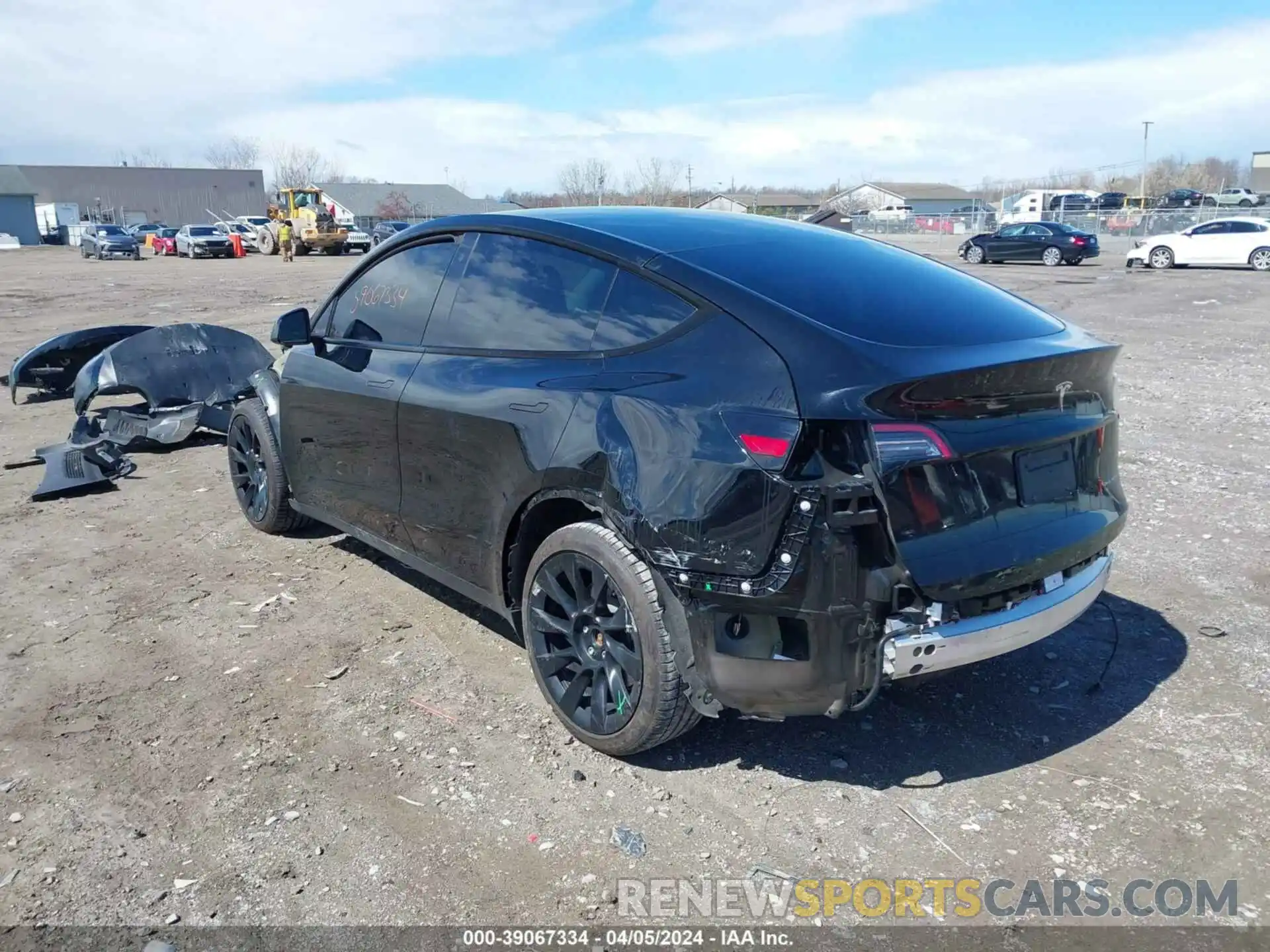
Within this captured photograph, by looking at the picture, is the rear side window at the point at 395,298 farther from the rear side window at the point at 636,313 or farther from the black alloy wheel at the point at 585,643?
the black alloy wheel at the point at 585,643

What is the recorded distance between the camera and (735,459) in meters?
2.80

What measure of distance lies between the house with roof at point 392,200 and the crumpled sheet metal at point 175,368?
8086 centimetres

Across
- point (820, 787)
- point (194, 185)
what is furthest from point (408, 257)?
point (194, 185)

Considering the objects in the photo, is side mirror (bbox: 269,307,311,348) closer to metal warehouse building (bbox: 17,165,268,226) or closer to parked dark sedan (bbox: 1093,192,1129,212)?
parked dark sedan (bbox: 1093,192,1129,212)

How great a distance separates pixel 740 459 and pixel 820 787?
1207mm

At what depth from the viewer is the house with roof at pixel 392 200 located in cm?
9050

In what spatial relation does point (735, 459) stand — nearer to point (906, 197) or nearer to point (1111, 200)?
point (1111, 200)

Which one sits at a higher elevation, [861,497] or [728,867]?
[861,497]

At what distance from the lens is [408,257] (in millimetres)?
4344

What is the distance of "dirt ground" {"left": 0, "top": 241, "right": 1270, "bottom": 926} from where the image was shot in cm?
281

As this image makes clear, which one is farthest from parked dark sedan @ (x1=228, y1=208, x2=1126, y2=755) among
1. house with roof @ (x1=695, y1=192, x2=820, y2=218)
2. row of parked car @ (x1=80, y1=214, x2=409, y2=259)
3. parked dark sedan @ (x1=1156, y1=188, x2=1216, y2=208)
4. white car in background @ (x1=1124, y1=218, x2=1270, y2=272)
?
house with roof @ (x1=695, y1=192, x2=820, y2=218)

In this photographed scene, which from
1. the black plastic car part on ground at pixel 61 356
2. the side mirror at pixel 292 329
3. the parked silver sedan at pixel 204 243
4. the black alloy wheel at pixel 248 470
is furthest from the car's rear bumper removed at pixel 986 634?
the parked silver sedan at pixel 204 243

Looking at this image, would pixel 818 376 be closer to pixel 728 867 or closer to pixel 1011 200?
pixel 728 867

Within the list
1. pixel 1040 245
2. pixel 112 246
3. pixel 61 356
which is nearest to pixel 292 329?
pixel 61 356
